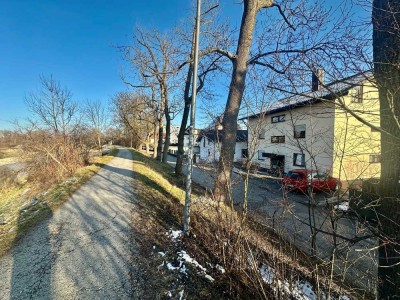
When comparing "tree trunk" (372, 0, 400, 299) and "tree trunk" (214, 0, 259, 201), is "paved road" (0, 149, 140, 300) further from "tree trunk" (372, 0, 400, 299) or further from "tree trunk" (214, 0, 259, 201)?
"tree trunk" (214, 0, 259, 201)

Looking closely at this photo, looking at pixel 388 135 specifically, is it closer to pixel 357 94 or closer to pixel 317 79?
pixel 357 94

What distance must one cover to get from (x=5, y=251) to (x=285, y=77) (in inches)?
224

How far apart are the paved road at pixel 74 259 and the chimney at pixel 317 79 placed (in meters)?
3.72

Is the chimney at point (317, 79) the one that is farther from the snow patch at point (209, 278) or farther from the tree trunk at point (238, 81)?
the tree trunk at point (238, 81)

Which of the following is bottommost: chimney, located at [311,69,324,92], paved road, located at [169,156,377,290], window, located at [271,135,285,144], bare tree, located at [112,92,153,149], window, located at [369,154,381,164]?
paved road, located at [169,156,377,290]

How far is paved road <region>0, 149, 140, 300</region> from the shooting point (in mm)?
2977

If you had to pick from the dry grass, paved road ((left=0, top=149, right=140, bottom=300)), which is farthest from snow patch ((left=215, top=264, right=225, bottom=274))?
paved road ((left=0, top=149, right=140, bottom=300))

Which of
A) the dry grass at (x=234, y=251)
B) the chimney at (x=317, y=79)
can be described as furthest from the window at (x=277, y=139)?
the chimney at (x=317, y=79)

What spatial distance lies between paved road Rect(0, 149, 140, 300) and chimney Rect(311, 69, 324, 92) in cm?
372

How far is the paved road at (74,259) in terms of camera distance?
9.77 ft

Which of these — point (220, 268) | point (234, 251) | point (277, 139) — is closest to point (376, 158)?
point (234, 251)

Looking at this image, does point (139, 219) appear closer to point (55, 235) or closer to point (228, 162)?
point (55, 235)

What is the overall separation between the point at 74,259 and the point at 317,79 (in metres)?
4.69

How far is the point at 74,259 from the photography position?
368cm
